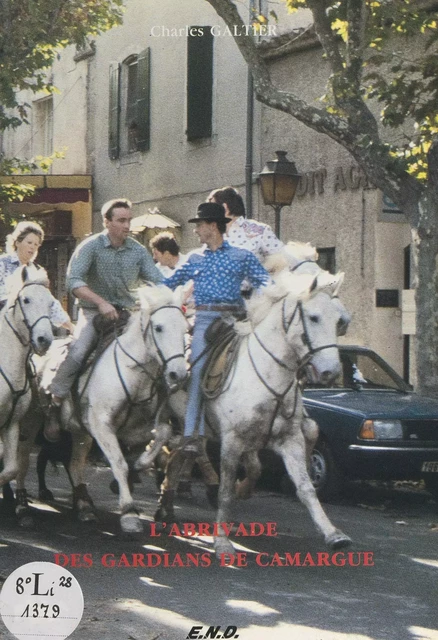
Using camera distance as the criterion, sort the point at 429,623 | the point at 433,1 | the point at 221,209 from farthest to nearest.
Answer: the point at 433,1, the point at 221,209, the point at 429,623

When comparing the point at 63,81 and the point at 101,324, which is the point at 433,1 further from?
the point at 63,81

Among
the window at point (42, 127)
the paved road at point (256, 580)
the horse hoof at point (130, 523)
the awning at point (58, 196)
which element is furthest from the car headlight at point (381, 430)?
the window at point (42, 127)

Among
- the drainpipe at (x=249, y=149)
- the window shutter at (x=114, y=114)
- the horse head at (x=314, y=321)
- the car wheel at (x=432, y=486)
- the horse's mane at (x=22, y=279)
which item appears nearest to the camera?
the horse head at (x=314, y=321)

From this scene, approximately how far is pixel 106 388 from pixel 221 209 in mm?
1518

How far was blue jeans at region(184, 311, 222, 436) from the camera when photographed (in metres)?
9.48

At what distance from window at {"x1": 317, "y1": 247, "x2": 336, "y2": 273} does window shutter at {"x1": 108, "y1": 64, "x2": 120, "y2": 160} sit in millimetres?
6717

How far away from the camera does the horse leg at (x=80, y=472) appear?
10.7m

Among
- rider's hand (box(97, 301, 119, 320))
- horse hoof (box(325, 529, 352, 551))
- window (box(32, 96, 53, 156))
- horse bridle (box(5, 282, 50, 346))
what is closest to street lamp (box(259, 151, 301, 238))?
rider's hand (box(97, 301, 119, 320))

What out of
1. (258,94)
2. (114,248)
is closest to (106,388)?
(114,248)

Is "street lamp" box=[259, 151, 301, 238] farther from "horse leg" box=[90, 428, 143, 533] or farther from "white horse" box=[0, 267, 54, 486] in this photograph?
"horse leg" box=[90, 428, 143, 533]

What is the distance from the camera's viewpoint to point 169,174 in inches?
945

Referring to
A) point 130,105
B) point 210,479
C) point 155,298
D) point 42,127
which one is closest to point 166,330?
point 155,298

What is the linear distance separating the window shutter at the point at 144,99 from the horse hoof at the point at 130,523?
1554 cm

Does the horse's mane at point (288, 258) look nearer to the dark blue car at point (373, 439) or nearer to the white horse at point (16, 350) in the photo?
the white horse at point (16, 350)
